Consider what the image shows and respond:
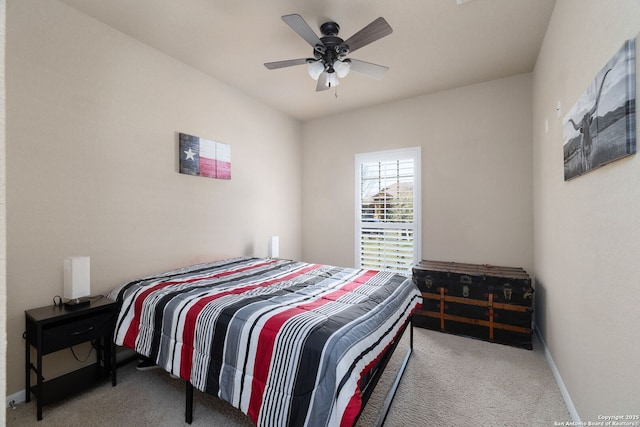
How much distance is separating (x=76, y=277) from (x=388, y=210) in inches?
135

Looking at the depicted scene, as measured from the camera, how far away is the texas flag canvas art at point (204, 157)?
9.66 feet

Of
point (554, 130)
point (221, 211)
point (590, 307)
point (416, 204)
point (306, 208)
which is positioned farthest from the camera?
point (306, 208)

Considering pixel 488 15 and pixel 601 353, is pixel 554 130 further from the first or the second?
pixel 601 353

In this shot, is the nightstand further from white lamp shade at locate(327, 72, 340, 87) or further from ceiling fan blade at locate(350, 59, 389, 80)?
ceiling fan blade at locate(350, 59, 389, 80)

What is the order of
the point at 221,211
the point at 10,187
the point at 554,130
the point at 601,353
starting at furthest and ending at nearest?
the point at 221,211 < the point at 554,130 < the point at 10,187 < the point at 601,353

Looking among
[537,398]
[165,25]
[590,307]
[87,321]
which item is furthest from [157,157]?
[537,398]

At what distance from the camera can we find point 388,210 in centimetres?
404

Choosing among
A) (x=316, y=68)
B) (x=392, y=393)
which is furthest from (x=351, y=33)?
(x=392, y=393)

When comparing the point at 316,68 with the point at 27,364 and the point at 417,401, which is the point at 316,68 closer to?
the point at 417,401

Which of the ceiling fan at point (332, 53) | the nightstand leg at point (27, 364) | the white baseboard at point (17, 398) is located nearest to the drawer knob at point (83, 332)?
the nightstand leg at point (27, 364)

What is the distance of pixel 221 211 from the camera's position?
339 cm

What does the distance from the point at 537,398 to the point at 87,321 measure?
3.18 metres

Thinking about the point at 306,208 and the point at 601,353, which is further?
the point at 306,208

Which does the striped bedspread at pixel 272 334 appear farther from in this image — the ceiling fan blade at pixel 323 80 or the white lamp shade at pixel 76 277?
the ceiling fan blade at pixel 323 80
